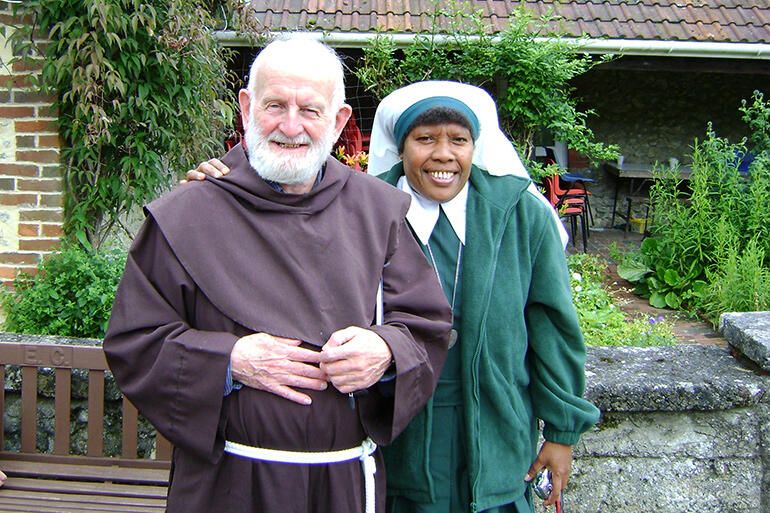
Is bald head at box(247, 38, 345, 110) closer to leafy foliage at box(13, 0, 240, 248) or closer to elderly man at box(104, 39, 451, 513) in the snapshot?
elderly man at box(104, 39, 451, 513)

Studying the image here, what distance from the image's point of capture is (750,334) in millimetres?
2705

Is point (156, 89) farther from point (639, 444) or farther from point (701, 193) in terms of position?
point (701, 193)

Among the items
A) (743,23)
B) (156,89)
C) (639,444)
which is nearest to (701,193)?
(743,23)

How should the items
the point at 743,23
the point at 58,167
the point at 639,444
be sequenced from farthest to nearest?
the point at 743,23, the point at 58,167, the point at 639,444

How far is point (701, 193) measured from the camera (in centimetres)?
567

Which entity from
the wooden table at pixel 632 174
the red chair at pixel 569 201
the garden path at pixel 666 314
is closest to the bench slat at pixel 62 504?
the garden path at pixel 666 314

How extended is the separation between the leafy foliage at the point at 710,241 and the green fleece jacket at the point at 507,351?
337 cm

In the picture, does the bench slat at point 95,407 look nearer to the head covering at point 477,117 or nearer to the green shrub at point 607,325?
the head covering at point 477,117

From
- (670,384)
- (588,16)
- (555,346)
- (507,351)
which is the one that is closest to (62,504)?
(507,351)

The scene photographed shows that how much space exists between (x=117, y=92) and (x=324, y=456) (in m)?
2.60

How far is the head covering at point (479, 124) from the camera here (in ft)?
6.32

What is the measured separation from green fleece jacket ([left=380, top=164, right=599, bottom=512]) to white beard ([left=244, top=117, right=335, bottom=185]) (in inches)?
18.4

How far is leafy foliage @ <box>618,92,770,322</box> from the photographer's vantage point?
508 centimetres

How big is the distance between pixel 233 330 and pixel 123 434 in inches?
52.0
